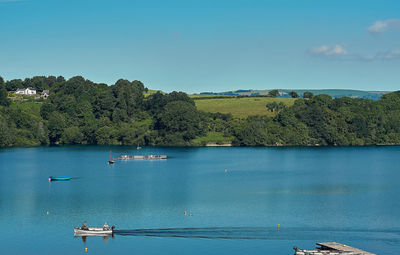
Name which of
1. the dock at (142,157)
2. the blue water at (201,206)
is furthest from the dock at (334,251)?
the dock at (142,157)

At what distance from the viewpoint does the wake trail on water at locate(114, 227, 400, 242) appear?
77688 millimetres

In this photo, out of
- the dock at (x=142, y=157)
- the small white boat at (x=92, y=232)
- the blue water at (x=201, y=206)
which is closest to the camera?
the blue water at (x=201, y=206)

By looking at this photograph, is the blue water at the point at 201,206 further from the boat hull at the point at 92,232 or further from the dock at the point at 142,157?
the dock at the point at 142,157

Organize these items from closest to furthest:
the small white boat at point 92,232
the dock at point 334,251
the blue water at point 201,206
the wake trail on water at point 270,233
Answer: the dock at point 334,251, the blue water at point 201,206, the wake trail on water at point 270,233, the small white boat at point 92,232

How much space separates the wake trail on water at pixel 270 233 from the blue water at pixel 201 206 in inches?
5.6

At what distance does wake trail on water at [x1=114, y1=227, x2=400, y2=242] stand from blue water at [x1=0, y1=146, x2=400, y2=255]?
0.14m

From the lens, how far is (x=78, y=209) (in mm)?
96562

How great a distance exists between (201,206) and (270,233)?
20.8 meters

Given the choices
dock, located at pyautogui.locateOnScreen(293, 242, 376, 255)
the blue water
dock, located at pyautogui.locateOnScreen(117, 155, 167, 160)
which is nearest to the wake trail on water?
the blue water

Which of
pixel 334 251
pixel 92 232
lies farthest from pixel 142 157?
pixel 334 251

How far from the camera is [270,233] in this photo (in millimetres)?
79750

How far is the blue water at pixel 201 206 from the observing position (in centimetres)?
7594

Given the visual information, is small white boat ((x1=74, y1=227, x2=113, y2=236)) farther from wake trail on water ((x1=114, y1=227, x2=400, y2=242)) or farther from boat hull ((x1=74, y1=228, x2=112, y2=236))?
wake trail on water ((x1=114, y1=227, x2=400, y2=242))

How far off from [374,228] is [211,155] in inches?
4341
